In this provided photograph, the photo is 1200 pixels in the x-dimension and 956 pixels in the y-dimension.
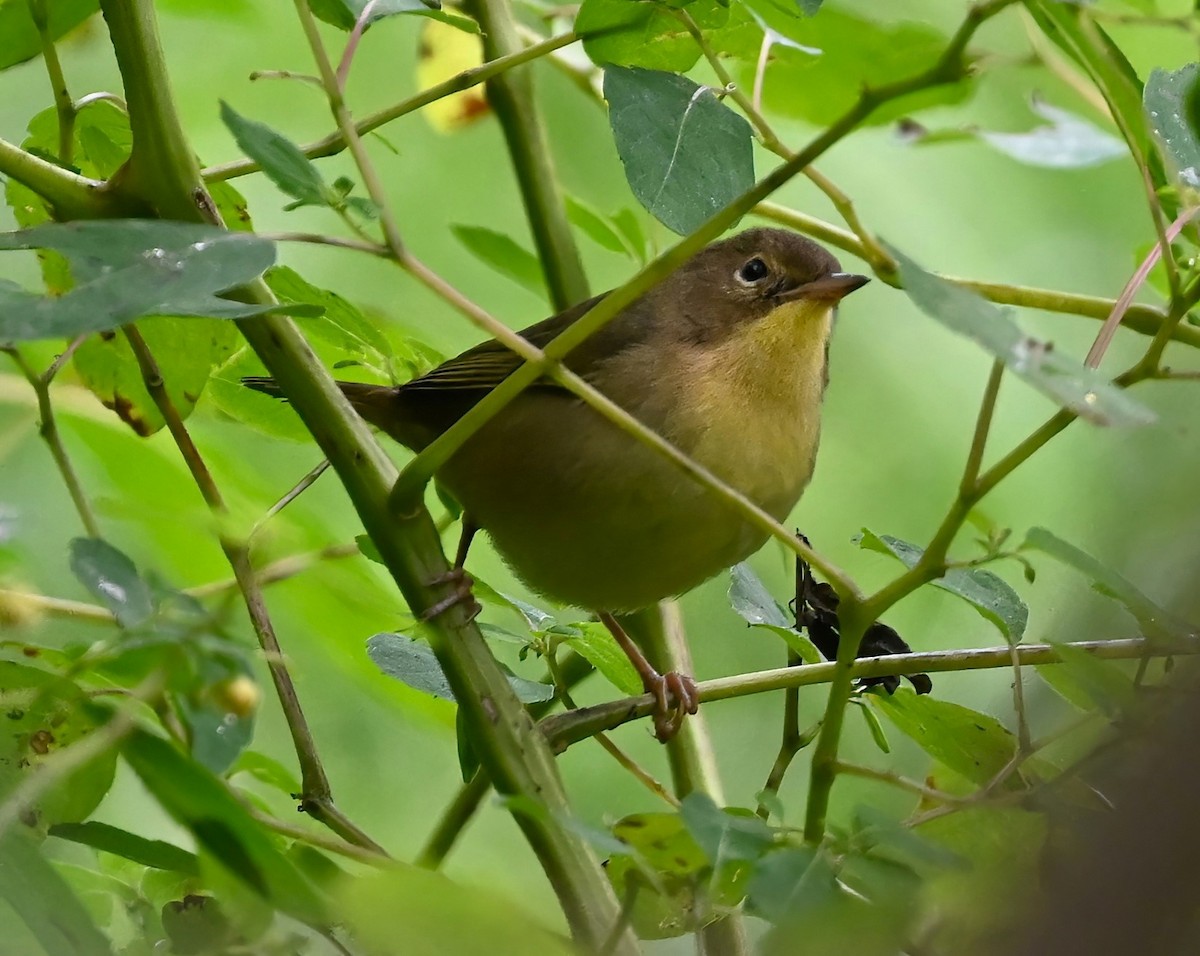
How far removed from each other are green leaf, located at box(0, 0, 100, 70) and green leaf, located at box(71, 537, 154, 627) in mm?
857

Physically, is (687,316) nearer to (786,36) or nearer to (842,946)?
(786,36)

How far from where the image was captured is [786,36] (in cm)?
188

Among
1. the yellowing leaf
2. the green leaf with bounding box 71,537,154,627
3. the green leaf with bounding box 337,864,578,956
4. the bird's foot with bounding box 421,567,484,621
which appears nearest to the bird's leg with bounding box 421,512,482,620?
the bird's foot with bounding box 421,567,484,621

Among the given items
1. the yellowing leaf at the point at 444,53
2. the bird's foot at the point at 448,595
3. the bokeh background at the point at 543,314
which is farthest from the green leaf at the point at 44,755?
the yellowing leaf at the point at 444,53

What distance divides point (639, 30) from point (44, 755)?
41.8 inches

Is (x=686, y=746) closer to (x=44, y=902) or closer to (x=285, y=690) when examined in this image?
(x=285, y=690)

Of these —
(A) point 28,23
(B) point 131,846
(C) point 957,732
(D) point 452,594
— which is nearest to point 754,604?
(C) point 957,732

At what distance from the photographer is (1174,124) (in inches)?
57.2

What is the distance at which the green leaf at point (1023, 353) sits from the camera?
3.21ft

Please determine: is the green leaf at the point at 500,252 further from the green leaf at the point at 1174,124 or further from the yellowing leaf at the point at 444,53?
the green leaf at the point at 1174,124

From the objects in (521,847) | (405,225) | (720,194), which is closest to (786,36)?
(720,194)

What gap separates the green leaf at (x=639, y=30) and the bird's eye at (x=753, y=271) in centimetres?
124

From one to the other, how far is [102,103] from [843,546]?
2381 millimetres

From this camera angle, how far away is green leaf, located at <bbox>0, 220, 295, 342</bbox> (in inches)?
41.0
